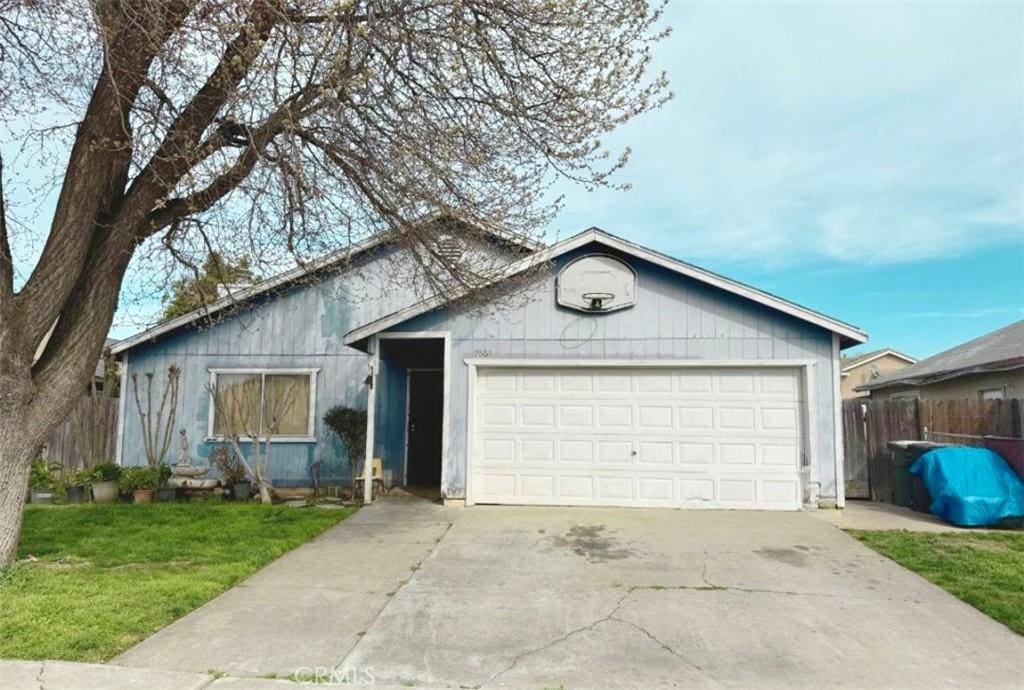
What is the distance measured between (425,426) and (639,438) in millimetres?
5589

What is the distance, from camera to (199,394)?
527 inches

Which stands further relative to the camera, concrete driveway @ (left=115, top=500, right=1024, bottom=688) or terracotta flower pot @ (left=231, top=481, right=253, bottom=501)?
terracotta flower pot @ (left=231, top=481, right=253, bottom=501)

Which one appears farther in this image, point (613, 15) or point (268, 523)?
point (268, 523)

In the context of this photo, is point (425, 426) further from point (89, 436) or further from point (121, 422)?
point (89, 436)

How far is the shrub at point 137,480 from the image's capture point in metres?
A: 11.8

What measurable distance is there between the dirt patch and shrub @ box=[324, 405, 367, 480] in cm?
500

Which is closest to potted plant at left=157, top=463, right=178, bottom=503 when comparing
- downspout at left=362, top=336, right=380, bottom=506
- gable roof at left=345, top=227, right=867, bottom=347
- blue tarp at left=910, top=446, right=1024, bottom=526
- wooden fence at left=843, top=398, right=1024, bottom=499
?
downspout at left=362, top=336, right=380, bottom=506

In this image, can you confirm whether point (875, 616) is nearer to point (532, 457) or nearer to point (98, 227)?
point (532, 457)

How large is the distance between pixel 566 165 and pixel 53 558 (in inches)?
280

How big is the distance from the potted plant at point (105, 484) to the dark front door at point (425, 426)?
5317 millimetres

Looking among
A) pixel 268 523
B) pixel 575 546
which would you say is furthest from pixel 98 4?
pixel 575 546

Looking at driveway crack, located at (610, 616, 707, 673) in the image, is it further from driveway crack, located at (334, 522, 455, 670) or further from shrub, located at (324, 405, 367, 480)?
shrub, located at (324, 405, 367, 480)

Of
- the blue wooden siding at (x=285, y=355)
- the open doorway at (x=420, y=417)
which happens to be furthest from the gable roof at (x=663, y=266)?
the blue wooden siding at (x=285, y=355)

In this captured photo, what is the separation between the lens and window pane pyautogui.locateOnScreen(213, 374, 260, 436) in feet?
43.2
